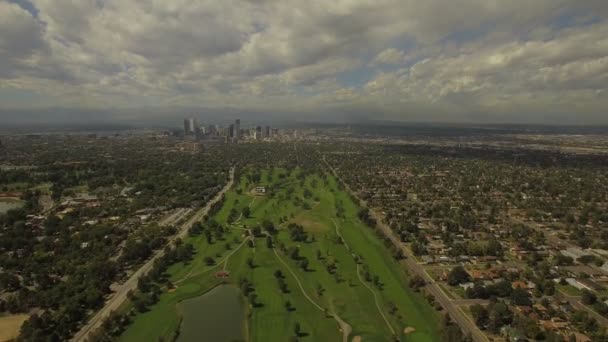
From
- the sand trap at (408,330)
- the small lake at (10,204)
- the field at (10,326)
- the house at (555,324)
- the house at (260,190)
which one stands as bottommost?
the sand trap at (408,330)

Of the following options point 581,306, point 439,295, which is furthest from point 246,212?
point 581,306

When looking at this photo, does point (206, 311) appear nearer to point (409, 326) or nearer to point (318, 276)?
point (318, 276)

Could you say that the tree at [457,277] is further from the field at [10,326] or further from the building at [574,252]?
the field at [10,326]

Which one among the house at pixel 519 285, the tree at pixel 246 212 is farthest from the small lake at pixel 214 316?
the house at pixel 519 285

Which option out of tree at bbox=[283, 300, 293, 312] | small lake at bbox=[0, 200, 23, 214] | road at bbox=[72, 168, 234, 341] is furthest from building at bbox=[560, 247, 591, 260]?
small lake at bbox=[0, 200, 23, 214]

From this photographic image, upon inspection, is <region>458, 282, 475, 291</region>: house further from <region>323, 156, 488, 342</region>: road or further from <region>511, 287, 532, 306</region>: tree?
<region>511, 287, 532, 306</region>: tree
